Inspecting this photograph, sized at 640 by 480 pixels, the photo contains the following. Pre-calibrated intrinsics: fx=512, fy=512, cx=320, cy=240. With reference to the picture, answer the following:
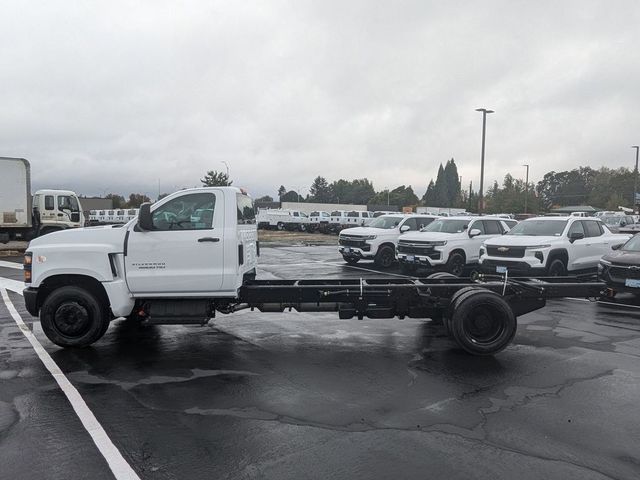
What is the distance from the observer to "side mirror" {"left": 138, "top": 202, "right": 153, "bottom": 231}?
6.61m

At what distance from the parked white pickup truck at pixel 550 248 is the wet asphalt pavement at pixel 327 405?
451 cm

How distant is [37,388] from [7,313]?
493cm

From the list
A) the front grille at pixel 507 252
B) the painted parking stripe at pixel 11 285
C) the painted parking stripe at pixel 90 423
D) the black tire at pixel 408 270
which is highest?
the front grille at pixel 507 252

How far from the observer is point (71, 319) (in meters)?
6.79

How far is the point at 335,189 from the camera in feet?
575

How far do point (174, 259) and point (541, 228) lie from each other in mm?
10588

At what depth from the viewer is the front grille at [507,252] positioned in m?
12.7

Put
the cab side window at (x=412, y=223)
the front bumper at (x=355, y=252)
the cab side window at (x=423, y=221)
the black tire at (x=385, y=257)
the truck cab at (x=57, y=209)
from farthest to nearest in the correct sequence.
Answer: the truck cab at (x=57, y=209), the cab side window at (x=423, y=221), the cab side window at (x=412, y=223), the black tire at (x=385, y=257), the front bumper at (x=355, y=252)

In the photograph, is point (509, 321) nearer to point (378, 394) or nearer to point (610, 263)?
point (378, 394)

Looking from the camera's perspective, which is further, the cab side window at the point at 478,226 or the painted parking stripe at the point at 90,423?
the cab side window at the point at 478,226

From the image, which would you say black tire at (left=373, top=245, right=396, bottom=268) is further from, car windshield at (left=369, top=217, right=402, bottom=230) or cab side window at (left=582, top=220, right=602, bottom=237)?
cab side window at (left=582, top=220, right=602, bottom=237)

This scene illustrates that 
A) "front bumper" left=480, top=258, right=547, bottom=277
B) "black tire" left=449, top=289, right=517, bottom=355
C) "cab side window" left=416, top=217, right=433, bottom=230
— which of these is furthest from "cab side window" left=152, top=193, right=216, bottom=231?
"cab side window" left=416, top=217, right=433, bottom=230

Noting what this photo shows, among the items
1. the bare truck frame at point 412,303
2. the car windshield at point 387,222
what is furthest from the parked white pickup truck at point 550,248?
the car windshield at point 387,222

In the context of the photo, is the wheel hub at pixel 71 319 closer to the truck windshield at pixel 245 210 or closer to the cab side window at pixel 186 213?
the cab side window at pixel 186 213
